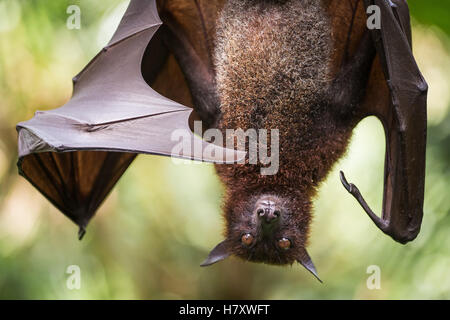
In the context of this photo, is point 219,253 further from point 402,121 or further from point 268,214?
point 402,121

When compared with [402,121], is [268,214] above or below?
below

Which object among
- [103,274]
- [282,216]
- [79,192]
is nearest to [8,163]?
[79,192]

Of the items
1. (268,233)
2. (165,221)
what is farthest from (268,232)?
(165,221)

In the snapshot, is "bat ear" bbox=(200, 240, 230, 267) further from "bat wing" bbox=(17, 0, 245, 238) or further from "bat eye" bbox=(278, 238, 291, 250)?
"bat wing" bbox=(17, 0, 245, 238)

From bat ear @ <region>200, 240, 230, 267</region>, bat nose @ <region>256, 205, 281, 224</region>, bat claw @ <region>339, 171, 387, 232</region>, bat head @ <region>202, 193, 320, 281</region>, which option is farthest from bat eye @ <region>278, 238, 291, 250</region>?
bat claw @ <region>339, 171, 387, 232</region>

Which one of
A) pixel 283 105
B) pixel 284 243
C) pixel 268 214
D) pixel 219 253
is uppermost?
pixel 283 105

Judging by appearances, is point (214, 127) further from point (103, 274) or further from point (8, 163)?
point (103, 274)

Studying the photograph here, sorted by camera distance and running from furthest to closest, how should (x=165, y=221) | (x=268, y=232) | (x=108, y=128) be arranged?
(x=165, y=221)
(x=268, y=232)
(x=108, y=128)

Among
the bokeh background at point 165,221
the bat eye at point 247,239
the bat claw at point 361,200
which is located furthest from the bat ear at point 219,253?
the bat claw at point 361,200
